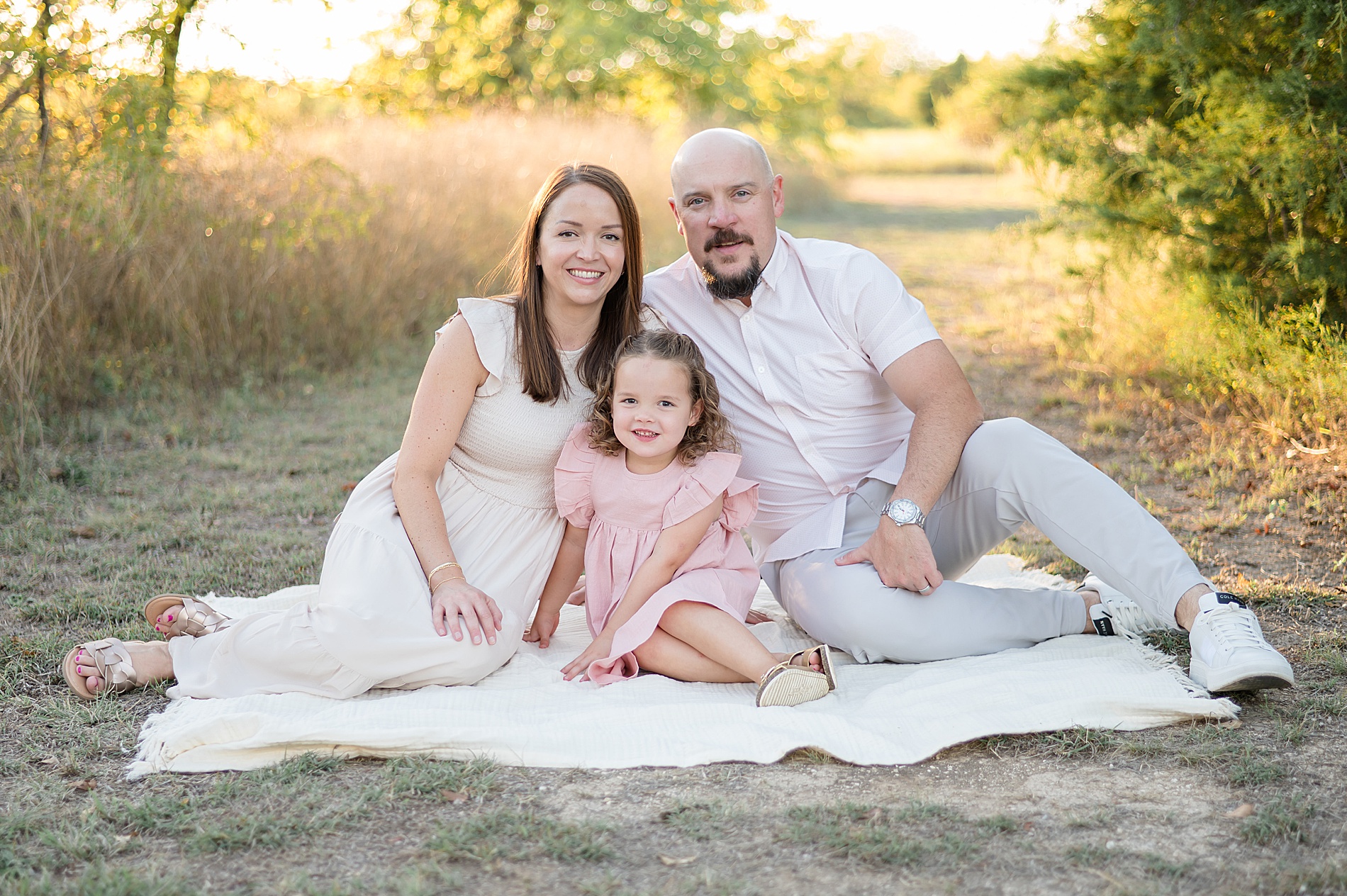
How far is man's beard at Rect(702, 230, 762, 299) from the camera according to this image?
3.54 m

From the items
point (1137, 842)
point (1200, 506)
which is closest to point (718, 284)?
point (1137, 842)

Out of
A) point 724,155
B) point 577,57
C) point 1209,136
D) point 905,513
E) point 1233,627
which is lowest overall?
point 1233,627

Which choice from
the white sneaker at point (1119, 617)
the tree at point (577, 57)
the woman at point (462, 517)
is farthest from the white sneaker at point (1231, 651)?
the tree at point (577, 57)

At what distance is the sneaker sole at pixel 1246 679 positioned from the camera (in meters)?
2.81

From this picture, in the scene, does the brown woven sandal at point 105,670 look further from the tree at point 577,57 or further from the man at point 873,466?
the tree at point 577,57

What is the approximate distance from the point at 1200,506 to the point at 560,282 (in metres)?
3.09

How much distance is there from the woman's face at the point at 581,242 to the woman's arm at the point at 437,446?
0.33 meters

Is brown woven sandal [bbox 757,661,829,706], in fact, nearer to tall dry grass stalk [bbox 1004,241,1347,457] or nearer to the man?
the man

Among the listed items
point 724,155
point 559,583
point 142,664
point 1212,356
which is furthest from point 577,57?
point 142,664

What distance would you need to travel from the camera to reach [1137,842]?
233 centimetres

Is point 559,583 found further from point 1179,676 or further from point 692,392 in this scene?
point 1179,676

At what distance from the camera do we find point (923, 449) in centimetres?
333

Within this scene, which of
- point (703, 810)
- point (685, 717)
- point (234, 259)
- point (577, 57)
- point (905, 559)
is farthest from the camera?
point (577, 57)

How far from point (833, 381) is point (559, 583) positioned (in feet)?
3.58
